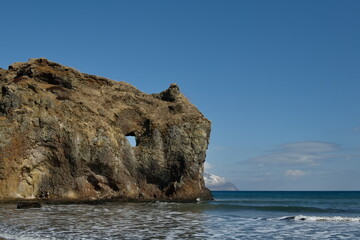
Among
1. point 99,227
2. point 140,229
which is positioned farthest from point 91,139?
point 140,229

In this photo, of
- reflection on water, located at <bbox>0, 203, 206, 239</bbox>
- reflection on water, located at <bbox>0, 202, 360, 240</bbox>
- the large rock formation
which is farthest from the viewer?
the large rock formation

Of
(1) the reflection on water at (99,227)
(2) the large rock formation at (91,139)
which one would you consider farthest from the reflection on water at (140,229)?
(2) the large rock formation at (91,139)

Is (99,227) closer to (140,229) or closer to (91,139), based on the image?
(140,229)

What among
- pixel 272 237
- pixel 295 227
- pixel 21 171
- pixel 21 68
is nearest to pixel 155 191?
pixel 21 171

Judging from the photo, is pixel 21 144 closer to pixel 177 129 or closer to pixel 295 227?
pixel 177 129

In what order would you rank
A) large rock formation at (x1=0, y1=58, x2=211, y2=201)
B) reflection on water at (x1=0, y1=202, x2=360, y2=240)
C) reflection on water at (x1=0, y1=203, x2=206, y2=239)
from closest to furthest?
reflection on water at (x1=0, y1=203, x2=206, y2=239) < reflection on water at (x1=0, y1=202, x2=360, y2=240) < large rock formation at (x1=0, y1=58, x2=211, y2=201)

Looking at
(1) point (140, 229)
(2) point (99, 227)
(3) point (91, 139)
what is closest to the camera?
(1) point (140, 229)

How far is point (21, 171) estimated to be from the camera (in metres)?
42.8

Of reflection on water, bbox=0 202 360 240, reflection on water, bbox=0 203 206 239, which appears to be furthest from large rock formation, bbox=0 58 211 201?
reflection on water, bbox=0 202 360 240

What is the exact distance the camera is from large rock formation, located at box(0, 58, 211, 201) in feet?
144

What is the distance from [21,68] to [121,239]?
43.5 metres

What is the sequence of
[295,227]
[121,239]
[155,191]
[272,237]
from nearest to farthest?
1. [121,239]
2. [272,237]
3. [295,227]
4. [155,191]

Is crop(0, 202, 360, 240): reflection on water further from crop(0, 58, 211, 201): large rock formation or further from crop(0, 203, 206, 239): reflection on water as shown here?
crop(0, 58, 211, 201): large rock formation

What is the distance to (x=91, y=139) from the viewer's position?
48188 mm
